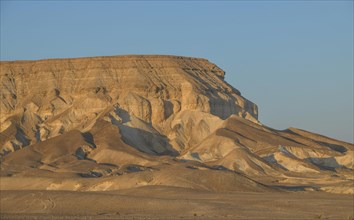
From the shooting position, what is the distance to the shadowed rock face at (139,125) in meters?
120

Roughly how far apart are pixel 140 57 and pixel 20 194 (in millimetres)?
84366

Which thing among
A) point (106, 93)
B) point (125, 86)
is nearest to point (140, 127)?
point (125, 86)

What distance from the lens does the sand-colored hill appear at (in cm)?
11769

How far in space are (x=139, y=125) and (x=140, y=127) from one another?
600 millimetres

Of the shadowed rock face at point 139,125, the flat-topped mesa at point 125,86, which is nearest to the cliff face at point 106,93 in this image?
the flat-topped mesa at point 125,86

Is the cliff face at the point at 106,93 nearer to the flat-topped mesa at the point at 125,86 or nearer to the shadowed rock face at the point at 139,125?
the flat-topped mesa at the point at 125,86

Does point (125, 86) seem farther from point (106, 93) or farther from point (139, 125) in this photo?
point (139, 125)

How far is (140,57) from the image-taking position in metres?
153

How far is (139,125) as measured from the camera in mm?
140750

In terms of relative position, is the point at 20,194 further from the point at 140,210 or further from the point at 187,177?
the point at 187,177

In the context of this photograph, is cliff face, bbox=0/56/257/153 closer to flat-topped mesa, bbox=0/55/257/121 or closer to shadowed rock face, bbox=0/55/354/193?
flat-topped mesa, bbox=0/55/257/121

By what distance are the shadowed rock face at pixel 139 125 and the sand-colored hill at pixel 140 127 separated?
6.4 inches

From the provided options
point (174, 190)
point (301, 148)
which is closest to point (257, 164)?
point (301, 148)

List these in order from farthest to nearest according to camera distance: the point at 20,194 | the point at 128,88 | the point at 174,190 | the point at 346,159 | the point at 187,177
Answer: the point at 128,88 < the point at 346,159 < the point at 187,177 < the point at 174,190 < the point at 20,194
